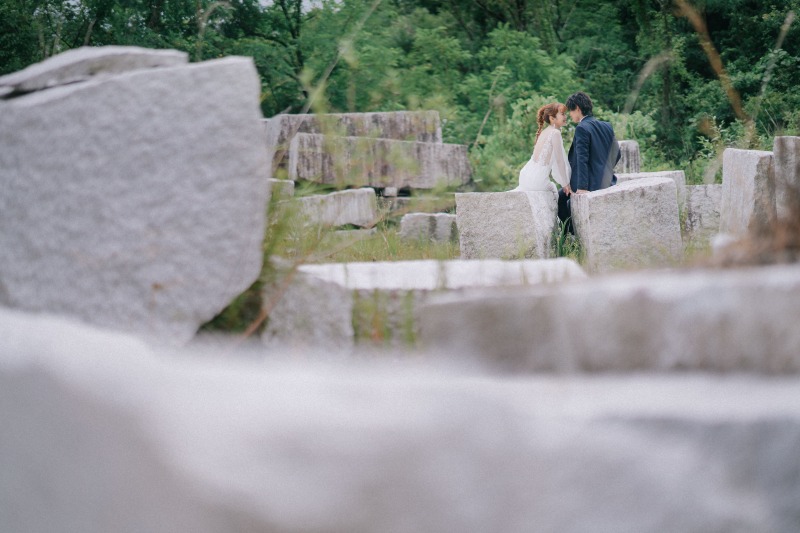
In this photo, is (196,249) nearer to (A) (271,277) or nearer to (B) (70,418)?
(A) (271,277)

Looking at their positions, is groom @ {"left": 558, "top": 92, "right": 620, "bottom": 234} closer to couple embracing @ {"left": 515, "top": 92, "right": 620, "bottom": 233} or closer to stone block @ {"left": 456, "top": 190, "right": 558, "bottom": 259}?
couple embracing @ {"left": 515, "top": 92, "right": 620, "bottom": 233}

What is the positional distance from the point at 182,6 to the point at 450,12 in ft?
27.9

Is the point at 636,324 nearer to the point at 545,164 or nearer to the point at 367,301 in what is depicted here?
the point at 367,301

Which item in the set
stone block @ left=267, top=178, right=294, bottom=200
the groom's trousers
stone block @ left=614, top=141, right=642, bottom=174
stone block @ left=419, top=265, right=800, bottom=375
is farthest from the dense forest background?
stone block @ left=419, top=265, right=800, bottom=375

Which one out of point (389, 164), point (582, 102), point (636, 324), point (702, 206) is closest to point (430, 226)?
point (582, 102)

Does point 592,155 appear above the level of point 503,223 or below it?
above

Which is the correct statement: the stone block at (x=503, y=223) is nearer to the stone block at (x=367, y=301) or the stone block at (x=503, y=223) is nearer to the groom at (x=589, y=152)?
the groom at (x=589, y=152)

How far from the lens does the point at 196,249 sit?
1.58 metres

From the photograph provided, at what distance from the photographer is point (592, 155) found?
6.25 m

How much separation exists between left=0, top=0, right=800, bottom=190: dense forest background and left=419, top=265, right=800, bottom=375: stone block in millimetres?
8170

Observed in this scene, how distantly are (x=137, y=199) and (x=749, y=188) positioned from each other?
3.33 m

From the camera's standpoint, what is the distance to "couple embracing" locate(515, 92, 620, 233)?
20.4 ft

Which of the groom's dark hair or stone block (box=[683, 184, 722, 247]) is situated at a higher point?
the groom's dark hair

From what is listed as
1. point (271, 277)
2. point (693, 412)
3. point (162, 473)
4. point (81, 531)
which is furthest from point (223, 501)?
point (693, 412)
